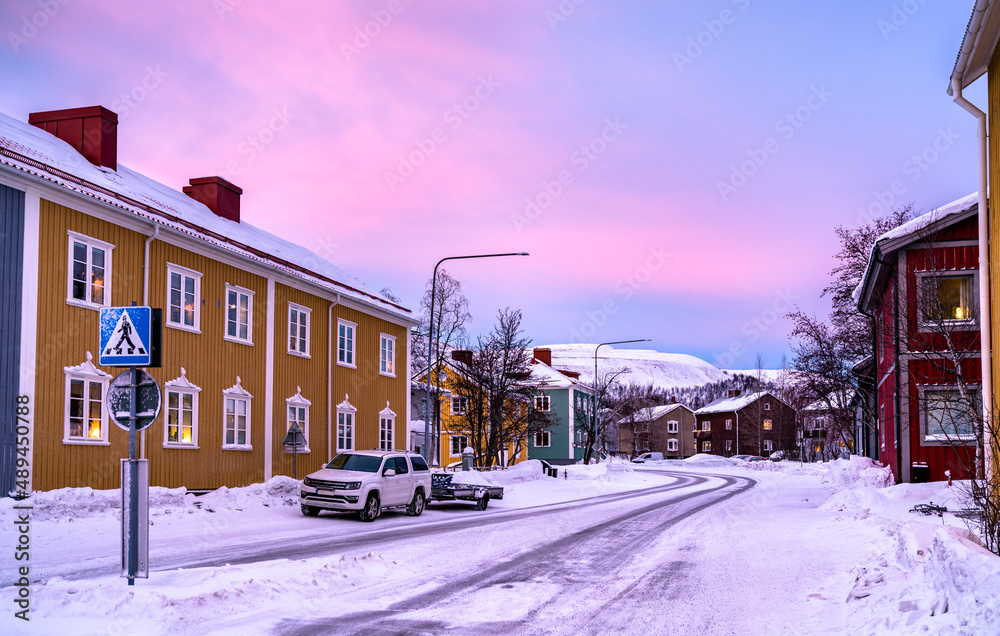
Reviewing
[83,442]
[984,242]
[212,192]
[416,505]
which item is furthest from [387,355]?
[984,242]

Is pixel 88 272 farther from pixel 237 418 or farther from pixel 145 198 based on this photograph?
pixel 237 418

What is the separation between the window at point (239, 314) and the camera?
25.3m

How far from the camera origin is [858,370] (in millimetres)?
41875

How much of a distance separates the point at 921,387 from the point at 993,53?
45.0ft

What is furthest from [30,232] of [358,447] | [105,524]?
[358,447]

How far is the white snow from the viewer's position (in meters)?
7.43

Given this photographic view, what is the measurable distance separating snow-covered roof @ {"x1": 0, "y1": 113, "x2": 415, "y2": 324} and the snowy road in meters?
10.3

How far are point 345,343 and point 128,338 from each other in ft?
76.4

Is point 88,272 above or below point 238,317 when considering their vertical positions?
above

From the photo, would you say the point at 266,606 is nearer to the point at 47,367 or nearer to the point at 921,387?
the point at 47,367

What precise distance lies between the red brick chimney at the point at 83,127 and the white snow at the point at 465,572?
9.97 meters

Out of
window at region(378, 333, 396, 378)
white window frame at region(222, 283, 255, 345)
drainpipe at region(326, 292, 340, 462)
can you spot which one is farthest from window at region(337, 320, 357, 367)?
white window frame at region(222, 283, 255, 345)

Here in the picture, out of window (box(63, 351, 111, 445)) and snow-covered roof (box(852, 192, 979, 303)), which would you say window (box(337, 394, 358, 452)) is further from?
snow-covered roof (box(852, 192, 979, 303))

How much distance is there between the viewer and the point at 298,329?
29.1 m
